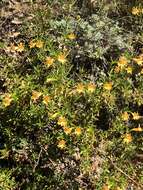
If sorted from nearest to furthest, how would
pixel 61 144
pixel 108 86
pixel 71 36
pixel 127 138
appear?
1. pixel 61 144
2. pixel 127 138
3. pixel 108 86
4. pixel 71 36

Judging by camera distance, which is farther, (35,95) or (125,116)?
(125,116)

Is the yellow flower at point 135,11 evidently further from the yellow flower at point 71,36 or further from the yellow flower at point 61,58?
the yellow flower at point 61,58

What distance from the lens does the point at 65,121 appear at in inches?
156

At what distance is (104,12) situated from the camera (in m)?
4.96

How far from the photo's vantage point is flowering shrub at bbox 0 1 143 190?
402 cm

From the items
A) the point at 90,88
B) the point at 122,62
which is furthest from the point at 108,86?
the point at 122,62

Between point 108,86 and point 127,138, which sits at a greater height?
point 108,86

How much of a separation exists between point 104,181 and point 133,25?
1.82 meters

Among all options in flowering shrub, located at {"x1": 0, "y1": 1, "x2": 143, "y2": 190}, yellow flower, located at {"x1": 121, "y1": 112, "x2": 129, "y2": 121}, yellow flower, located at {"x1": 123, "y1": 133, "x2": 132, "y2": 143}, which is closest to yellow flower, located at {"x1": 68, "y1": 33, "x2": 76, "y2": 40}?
flowering shrub, located at {"x1": 0, "y1": 1, "x2": 143, "y2": 190}

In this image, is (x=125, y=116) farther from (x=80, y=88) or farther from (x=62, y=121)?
(x=62, y=121)

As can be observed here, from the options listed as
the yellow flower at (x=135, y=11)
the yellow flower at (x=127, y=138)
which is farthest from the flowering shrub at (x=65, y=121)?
the yellow flower at (x=135, y=11)

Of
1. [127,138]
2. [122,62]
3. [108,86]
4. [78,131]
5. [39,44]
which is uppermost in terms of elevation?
[39,44]

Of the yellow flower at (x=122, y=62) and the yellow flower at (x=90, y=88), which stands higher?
the yellow flower at (x=122, y=62)

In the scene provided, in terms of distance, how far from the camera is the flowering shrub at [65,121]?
4.02m
